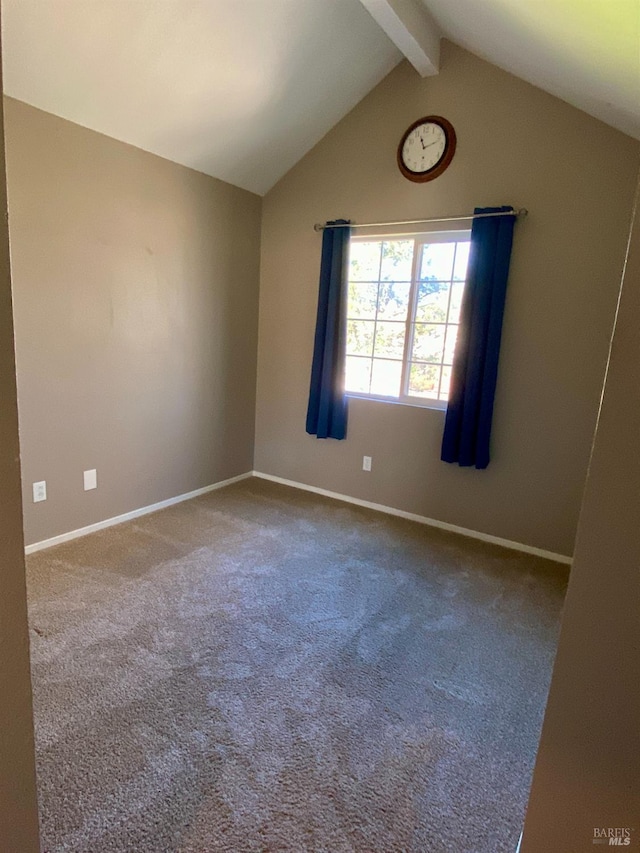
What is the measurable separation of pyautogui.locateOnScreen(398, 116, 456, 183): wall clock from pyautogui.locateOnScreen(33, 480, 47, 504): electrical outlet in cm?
289

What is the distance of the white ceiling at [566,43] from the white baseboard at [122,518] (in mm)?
3227

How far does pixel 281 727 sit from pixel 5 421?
1384mm

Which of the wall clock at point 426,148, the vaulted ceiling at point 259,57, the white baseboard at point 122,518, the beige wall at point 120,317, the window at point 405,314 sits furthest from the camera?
the window at point 405,314

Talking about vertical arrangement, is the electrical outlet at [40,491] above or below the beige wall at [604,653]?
below

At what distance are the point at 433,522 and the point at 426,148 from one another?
243cm

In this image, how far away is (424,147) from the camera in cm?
303

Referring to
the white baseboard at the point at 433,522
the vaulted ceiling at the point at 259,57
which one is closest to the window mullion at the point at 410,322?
the white baseboard at the point at 433,522

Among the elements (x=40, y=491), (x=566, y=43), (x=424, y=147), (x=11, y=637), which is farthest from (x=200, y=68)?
(x=11, y=637)

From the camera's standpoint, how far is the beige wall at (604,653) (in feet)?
2.78

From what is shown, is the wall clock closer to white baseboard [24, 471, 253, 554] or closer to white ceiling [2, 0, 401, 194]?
white ceiling [2, 0, 401, 194]

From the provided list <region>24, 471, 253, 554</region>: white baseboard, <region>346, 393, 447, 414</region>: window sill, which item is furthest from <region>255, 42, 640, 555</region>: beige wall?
<region>24, 471, 253, 554</region>: white baseboard

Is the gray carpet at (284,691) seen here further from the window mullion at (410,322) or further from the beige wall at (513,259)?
the window mullion at (410,322)

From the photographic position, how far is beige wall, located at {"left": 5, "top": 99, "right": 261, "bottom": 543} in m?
2.51

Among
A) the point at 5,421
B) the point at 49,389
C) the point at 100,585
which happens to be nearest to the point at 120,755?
the point at 100,585
